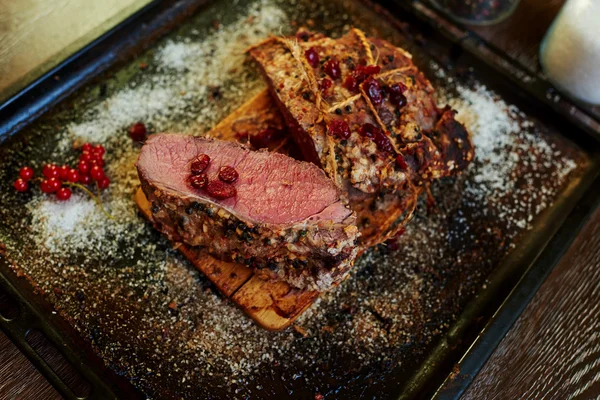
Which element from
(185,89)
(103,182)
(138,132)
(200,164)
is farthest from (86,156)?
(200,164)

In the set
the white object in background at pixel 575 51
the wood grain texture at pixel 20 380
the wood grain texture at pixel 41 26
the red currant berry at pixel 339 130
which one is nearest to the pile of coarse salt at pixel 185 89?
the wood grain texture at pixel 41 26

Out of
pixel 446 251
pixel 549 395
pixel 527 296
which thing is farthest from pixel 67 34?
pixel 549 395

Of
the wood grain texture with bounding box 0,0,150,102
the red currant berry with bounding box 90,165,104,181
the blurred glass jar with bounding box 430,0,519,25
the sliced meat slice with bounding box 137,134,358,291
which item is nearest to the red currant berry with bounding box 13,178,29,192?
the red currant berry with bounding box 90,165,104,181

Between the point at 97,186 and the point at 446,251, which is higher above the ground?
the point at 97,186

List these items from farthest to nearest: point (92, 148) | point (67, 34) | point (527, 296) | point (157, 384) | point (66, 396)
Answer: point (67, 34)
point (92, 148)
point (527, 296)
point (157, 384)
point (66, 396)

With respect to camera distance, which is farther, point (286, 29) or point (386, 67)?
point (286, 29)

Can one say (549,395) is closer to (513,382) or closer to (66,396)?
(513,382)

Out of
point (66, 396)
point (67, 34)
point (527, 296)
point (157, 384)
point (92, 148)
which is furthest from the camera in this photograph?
point (67, 34)
